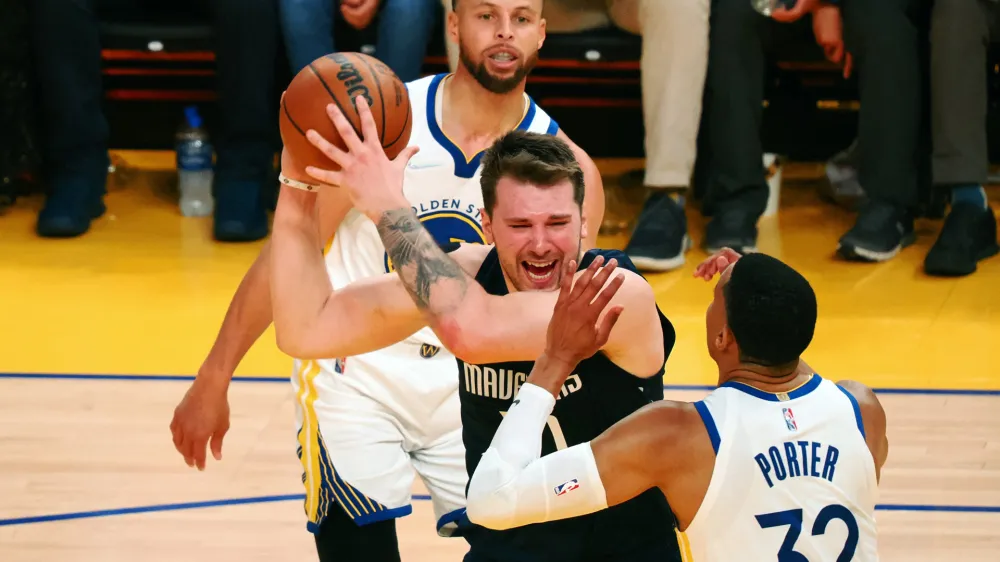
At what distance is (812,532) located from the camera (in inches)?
101

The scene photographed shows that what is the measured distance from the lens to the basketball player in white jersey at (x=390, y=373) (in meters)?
3.54

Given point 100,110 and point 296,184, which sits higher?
point 296,184

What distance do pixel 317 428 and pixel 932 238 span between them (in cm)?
427

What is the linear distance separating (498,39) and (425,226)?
0.63m

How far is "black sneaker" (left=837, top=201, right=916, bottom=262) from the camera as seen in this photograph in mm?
6562

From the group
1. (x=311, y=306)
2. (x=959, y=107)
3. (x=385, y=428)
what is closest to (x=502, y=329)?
(x=311, y=306)

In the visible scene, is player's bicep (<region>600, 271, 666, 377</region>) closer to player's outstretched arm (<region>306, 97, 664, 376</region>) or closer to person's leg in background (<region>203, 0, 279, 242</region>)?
player's outstretched arm (<region>306, 97, 664, 376</region>)

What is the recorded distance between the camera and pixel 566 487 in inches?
102

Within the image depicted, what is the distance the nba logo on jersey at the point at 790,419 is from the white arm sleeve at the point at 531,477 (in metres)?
0.36

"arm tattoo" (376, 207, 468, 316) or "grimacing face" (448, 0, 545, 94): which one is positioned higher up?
"grimacing face" (448, 0, 545, 94)

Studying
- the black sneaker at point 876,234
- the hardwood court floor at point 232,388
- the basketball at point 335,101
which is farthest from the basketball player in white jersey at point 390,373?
the black sneaker at point 876,234

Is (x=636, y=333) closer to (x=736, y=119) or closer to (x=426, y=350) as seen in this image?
(x=426, y=350)

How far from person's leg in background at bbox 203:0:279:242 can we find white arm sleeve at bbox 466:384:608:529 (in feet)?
Answer: 14.6

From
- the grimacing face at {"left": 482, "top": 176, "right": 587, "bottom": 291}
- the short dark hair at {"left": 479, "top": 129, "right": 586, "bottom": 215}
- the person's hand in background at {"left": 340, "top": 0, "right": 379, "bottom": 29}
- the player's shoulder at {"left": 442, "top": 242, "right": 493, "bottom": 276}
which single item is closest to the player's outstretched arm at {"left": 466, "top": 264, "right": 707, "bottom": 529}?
the grimacing face at {"left": 482, "top": 176, "right": 587, "bottom": 291}
